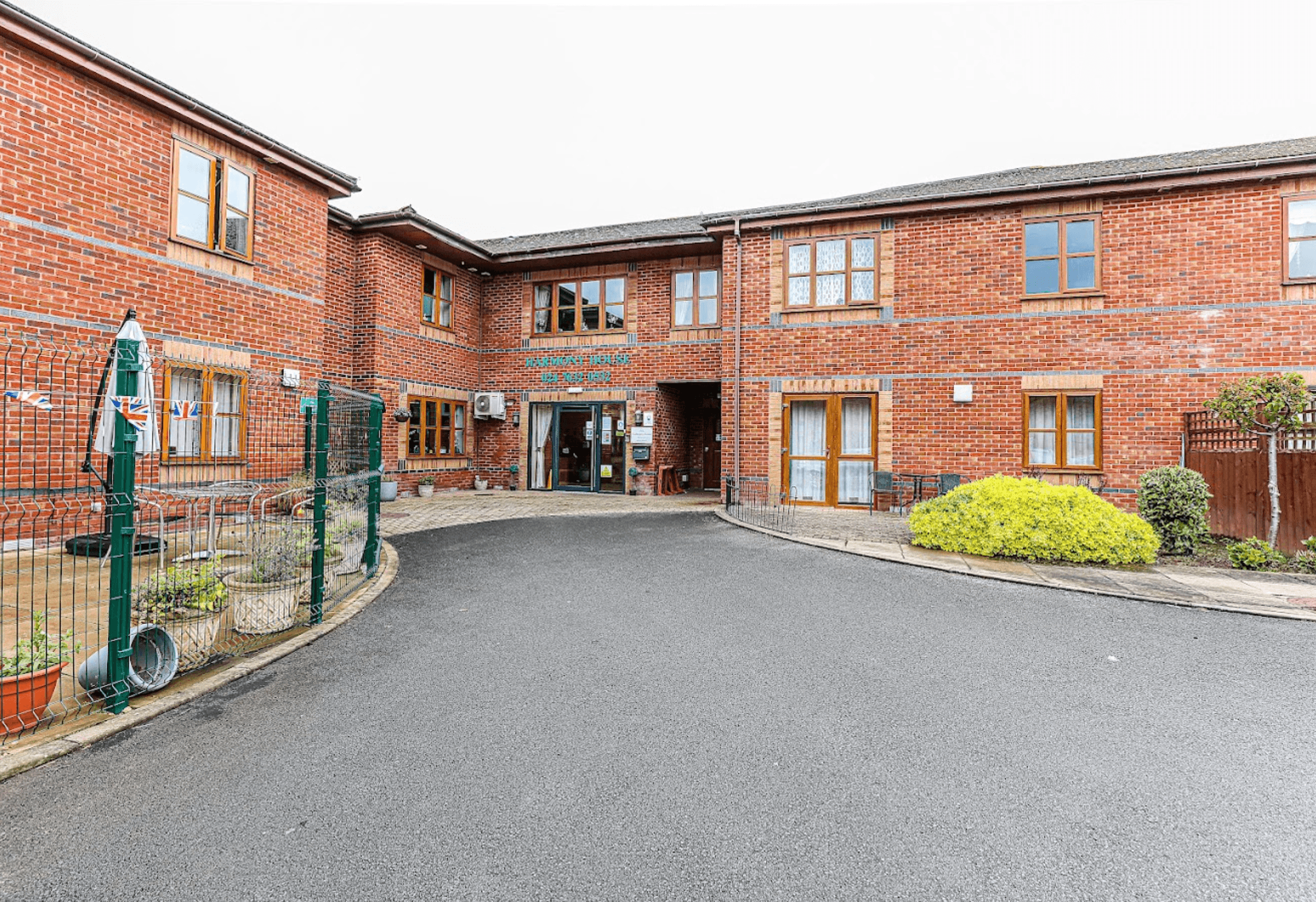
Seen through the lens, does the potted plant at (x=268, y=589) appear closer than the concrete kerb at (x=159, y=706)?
No

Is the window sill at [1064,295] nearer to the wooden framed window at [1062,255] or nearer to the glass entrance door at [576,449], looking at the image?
the wooden framed window at [1062,255]

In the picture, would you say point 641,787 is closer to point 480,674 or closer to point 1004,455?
point 480,674

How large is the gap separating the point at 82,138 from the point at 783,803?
10852 millimetres

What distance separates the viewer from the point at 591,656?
432 centimetres

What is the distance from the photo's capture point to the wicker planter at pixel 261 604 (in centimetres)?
466

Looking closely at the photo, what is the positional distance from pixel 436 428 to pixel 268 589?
11163 mm

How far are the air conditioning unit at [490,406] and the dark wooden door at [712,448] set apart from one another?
18.0ft

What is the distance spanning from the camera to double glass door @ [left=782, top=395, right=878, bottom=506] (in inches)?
481

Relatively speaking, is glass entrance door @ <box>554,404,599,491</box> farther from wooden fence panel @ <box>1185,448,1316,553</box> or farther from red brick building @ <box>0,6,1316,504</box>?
wooden fence panel @ <box>1185,448,1316,553</box>

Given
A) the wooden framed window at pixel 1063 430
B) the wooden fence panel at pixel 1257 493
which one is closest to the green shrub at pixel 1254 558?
the wooden fence panel at pixel 1257 493

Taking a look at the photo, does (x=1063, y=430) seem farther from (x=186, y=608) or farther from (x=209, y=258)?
(x=209, y=258)

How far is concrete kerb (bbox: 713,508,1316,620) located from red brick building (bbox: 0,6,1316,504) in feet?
13.5

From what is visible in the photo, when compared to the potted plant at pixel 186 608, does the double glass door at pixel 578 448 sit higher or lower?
higher

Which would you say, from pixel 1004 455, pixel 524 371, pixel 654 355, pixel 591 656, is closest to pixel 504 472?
pixel 524 371
